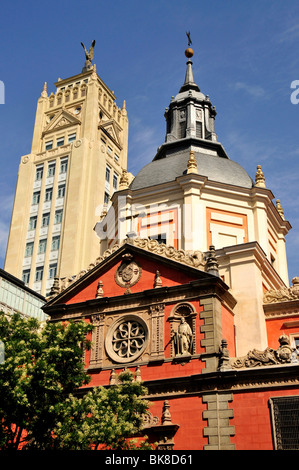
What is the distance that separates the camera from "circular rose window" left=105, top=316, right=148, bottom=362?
27422 millimetres

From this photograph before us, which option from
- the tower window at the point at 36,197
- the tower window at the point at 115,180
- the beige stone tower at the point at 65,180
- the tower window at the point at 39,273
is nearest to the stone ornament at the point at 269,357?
the beige stone tower at the point at 65,180

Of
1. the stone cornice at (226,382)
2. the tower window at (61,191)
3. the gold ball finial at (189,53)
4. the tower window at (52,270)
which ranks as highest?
the gold ball finial at (189,53)

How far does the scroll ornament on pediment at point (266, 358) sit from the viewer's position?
920 inches

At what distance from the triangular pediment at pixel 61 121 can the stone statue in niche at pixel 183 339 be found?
168ft

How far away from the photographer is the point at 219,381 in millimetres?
24219

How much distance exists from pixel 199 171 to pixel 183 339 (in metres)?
14.7

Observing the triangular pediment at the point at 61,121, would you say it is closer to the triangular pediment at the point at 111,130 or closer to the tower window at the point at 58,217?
the triangular pediment at the point at 111,130

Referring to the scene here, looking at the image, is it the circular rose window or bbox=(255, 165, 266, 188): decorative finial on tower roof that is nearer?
the circular rose window

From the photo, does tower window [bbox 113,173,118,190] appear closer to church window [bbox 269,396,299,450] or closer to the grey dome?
the grey dome

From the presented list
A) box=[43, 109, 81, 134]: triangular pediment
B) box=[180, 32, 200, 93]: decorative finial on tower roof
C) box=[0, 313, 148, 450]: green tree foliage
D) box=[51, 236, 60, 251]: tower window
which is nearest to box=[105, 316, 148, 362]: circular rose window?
box=[0, 313, 148, 450]: green tree foliage

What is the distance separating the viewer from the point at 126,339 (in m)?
27.8

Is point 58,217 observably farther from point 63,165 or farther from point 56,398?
point 56,398

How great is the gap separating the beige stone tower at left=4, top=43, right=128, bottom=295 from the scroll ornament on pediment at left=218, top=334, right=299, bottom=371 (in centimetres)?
3912
